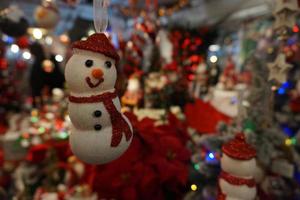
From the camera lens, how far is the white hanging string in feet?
1.33

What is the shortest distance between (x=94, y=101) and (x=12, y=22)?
81cm

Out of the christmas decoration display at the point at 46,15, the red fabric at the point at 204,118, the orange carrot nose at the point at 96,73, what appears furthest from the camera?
the christmas decoration display at the point at 46,15

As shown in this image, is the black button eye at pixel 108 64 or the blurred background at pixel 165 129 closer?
the black button eye at pixel 108 64

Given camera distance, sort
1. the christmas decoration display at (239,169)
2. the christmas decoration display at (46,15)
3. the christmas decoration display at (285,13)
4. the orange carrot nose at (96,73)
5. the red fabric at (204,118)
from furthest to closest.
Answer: the christmas decoration display at (46,15) → the red fabric at (204,118) → the christmas decoration display at (285,13) → the christmas decoration display at (239,169) → the orange carrot nose at (96,73)

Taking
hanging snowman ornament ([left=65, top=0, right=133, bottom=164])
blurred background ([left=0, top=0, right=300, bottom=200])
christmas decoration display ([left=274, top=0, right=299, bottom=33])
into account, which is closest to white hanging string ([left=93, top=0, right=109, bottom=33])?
hanging snowman ornament ([left=65, top=0, right=133, bottom=164])

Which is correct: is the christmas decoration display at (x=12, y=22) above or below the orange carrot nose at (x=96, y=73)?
above

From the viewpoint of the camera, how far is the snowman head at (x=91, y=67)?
1.32 ft

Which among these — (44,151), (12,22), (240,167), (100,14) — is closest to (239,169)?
(240,167)

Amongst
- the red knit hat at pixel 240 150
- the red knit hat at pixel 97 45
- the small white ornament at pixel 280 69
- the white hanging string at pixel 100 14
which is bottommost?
the red knit hat at pixel 240 150

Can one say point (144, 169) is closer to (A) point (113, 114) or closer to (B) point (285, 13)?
(A) point (113, 114)

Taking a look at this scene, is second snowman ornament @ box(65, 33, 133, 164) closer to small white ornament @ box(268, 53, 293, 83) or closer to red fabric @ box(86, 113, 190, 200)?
red fabric @ box(86, 113, 190, 200)

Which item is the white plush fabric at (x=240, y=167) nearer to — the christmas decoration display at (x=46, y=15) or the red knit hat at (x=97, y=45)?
the red knit hat at (x=97, y=45)

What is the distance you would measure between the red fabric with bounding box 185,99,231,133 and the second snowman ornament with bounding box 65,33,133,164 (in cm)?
60

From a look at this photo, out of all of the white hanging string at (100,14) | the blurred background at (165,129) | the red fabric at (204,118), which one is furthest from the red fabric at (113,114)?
the red fabric at (204,118)
